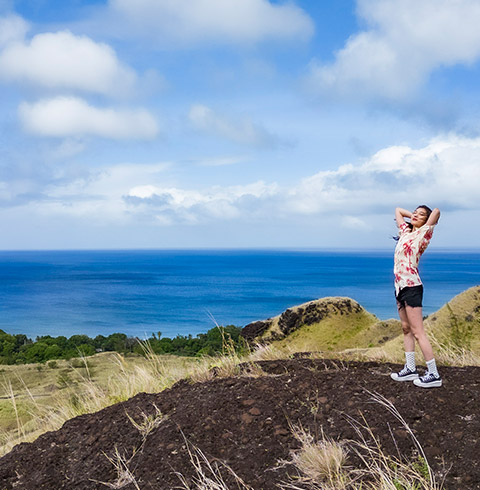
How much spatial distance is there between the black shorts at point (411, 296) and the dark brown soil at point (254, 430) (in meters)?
0.81

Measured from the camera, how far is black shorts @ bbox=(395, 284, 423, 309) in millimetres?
5445

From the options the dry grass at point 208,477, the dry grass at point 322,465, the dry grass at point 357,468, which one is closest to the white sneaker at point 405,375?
the dry grass at point 357,468

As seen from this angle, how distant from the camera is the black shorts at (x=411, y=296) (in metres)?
5.45

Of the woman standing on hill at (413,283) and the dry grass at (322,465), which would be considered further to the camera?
the woman standing on hill at (413,283)

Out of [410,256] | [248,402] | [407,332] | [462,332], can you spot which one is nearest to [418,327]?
[407,332]

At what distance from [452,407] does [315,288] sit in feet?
279

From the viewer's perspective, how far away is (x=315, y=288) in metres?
88.9

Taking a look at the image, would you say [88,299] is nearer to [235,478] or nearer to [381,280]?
[381,280]

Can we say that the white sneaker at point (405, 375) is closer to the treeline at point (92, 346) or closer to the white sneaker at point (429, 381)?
the white sneaker at point (429, 381)

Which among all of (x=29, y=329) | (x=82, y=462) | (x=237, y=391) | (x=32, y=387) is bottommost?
(x=29, y=329)

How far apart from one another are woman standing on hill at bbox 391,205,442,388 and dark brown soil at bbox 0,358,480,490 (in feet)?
0.93

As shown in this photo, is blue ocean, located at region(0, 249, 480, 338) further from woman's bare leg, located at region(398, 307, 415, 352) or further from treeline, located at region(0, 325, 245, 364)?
woman's bare leg, located at region(398, 307, 415, 352)

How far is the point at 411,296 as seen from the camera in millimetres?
5469

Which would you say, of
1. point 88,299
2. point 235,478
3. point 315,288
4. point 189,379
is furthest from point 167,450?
point 315,288
